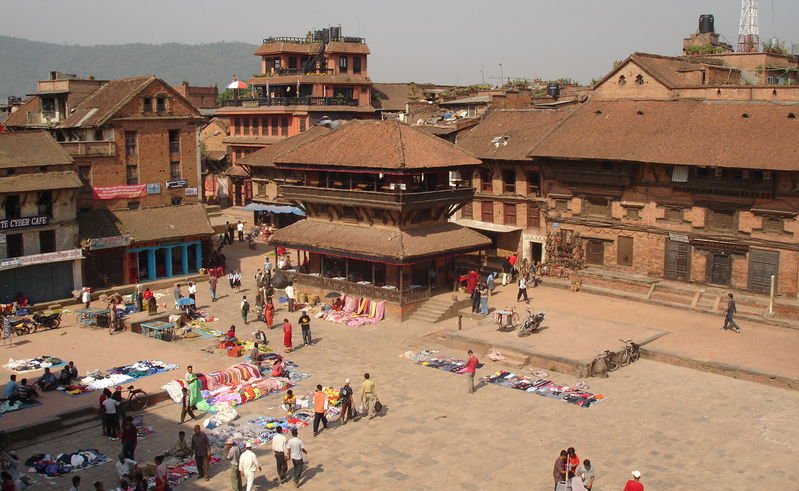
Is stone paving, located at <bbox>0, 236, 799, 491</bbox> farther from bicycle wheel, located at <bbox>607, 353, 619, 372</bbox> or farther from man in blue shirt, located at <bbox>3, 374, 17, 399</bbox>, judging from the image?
man in blue shirt, located at <bbox>3, 374, 17, 399</bbox>

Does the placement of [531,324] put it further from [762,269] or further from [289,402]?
[289,402]

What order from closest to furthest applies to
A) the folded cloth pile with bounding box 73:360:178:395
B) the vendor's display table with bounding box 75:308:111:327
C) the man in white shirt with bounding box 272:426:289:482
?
the man in white shirt with bounding box 272:426:289:482
the folded cloth pile with bounding box 73:360:178:395
the vendor's display table with bounding box 75:308:111:327

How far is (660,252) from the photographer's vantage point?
44531 millimetres

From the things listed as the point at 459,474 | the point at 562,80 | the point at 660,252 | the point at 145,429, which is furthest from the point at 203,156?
the point at 459,474

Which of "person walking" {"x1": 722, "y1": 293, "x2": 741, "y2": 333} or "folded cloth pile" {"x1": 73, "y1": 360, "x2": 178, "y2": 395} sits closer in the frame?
"folded cloth pile" {"x1": 73, "y1": 360, "x2": 178, "y2": 395}

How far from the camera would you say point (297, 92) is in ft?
251

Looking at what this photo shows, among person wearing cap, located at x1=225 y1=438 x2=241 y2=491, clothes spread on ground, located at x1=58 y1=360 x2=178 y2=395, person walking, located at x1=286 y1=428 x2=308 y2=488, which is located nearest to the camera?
person wearing cap, located at x1=225 y1=438 x2=241 y2=491

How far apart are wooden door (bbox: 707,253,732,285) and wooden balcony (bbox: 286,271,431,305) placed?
13988 millimetres

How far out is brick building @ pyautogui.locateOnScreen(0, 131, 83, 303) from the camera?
41.9 meters

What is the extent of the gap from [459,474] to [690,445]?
7.26 m

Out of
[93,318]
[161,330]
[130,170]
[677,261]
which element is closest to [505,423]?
[161,330]

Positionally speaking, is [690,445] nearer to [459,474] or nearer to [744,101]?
[459,474]

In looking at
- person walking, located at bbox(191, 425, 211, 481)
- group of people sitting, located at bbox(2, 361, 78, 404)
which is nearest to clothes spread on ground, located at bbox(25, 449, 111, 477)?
person walking, located at bbox(191, 425, 211, 481)

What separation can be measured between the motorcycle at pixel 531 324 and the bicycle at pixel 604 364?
408 cm
